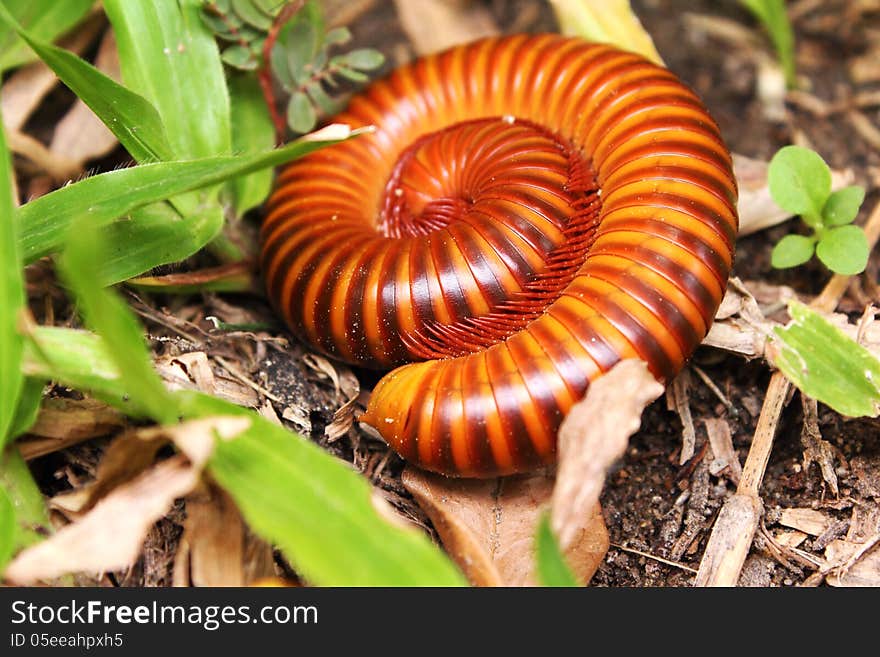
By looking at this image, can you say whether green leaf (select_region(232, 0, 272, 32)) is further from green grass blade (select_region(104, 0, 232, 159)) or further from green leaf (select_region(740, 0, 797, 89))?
green leaf (select_region(740, 0, 797, 89))

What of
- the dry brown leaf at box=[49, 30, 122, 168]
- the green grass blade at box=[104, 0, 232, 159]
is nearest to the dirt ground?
the dry brown leaf at box=[49, 30, 122, 168]

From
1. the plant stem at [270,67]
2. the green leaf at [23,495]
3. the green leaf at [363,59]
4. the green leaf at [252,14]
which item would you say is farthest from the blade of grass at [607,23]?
the green leaf at [23,495]

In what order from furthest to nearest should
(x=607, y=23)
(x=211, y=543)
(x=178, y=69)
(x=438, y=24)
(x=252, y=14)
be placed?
(x=438, y=24), (x=607, y=23), (x=252, y=14), (x=178, y=69), (x=211, y=543)

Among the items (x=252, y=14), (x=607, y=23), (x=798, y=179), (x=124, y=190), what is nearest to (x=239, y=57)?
(x=252, y=14)

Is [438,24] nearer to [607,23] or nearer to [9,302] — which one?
[607,23]

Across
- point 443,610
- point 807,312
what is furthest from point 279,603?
point 807,312

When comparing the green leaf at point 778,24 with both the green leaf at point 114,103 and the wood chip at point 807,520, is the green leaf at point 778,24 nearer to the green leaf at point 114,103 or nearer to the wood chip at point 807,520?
the wood chip at point 807,520

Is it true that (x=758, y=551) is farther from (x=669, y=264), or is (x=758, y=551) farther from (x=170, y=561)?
(x=170, y=561)
